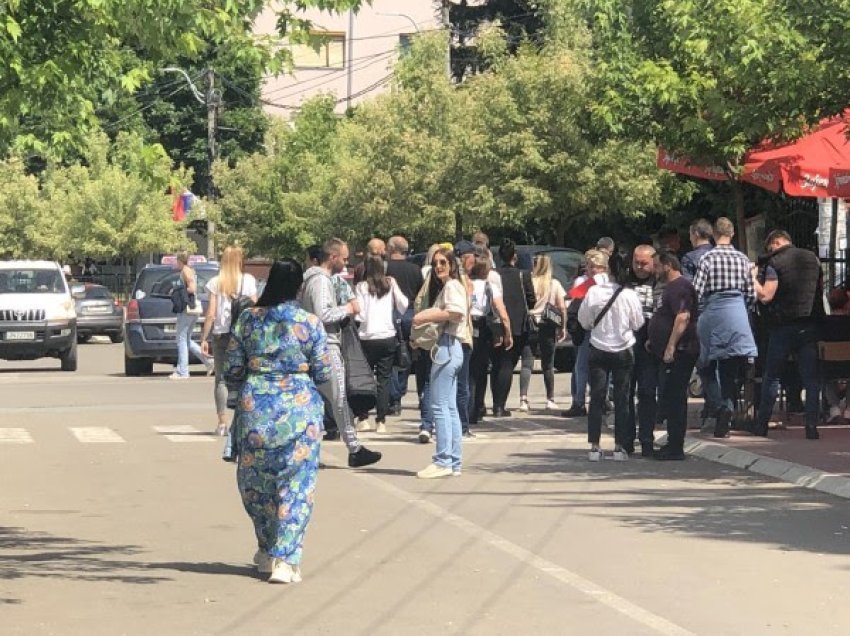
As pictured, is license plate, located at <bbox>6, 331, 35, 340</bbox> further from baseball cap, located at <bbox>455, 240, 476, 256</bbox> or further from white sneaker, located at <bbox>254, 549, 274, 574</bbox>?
white sneaker, located at <bbox>254, 549, 274, 574</bbox>

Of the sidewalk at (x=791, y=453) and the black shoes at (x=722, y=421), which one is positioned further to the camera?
the black shoes at (x=722, y=421)

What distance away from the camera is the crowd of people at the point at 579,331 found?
50.0ft

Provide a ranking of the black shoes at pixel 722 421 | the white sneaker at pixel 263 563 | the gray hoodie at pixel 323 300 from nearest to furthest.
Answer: the white sneaker at pixel 263 563
the gray hoodie at pixel 323 300
the black shoes at pixel 722 421

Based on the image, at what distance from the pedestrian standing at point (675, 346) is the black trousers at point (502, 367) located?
130 inches

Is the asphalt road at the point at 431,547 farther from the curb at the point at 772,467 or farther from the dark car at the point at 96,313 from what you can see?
the dark car at the point at 96,313

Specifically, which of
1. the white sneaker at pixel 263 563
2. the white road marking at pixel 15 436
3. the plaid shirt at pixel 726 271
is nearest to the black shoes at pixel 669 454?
the plaid shirt at pixel 726 271

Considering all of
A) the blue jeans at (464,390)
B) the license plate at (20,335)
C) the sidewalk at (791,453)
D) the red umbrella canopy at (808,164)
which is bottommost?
the sidewalk at (791,453)

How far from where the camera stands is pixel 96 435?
18812 millimetres

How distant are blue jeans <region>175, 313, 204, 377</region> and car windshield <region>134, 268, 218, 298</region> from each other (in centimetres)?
181

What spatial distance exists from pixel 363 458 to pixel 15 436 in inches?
224

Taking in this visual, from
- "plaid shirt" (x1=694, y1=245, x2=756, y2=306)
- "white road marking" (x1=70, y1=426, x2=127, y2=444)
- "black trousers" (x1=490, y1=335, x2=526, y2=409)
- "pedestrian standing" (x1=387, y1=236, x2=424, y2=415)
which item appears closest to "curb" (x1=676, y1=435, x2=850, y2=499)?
"plaid shirt" (x1=694, y1=245, x2=756, y2=306)

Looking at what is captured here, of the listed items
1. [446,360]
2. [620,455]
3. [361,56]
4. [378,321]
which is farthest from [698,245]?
[361,56]

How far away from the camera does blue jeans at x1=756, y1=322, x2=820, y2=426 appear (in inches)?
666

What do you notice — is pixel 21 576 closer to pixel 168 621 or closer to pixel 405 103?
pixel 168 621
